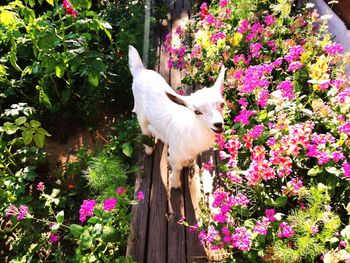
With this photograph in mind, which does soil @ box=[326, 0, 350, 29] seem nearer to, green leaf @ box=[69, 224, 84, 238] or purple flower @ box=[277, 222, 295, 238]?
purple flower @ box=[277, 222, 295, 238]

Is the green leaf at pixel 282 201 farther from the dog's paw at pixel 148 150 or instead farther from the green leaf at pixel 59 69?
the green leaf at pixel 59 69

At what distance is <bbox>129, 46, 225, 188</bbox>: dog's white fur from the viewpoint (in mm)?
2350

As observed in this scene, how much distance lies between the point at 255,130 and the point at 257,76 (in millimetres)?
681

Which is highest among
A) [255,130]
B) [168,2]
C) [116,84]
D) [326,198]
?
[168,2]

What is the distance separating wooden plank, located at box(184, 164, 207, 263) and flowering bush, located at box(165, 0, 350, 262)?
0.16 m

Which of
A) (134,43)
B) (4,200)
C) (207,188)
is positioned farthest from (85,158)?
(134,43)

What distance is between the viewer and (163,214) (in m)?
3.09

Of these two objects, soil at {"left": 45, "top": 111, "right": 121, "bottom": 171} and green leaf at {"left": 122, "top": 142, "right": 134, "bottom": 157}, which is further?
soil at {"left": 45, "top": 111, "right": 121, "bottom": 171}

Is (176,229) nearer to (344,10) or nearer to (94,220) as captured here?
(94,220)

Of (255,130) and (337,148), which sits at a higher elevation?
(255,130)

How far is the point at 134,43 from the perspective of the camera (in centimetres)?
439

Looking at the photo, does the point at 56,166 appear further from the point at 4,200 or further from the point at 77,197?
the point at 4,200

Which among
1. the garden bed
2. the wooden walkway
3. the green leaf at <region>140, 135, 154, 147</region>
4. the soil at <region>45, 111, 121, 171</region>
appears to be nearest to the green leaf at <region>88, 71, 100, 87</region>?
the green leaf at <region>140, 135, 154, 147</region>

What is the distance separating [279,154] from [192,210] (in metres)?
1.31
